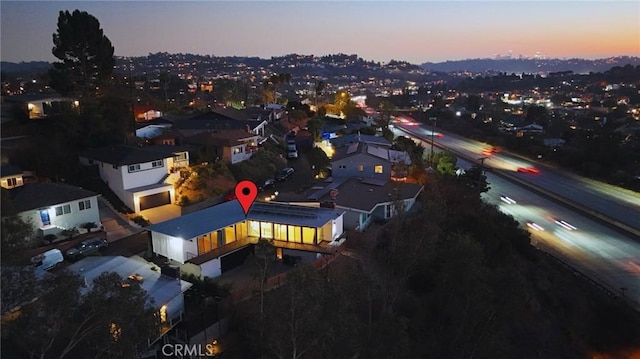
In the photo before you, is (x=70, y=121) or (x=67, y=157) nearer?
(x=67, y=157)

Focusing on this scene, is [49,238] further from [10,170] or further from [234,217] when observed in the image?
[234,217]

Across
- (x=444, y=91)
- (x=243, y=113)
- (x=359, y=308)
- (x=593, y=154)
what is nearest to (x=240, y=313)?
(x=359, y=308)

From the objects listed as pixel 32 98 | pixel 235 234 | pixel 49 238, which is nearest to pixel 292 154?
pixel 235 234

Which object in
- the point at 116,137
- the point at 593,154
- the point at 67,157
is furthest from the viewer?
the point at 593,154

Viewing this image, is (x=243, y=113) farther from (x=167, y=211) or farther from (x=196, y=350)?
(x=196, y=350)

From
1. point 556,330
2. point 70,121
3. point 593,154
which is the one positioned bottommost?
point 556,330

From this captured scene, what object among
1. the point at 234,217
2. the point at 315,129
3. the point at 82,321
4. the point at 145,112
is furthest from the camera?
the point at 315,129

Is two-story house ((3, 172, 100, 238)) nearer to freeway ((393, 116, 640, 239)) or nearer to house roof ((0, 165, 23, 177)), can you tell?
house roof ((0, 165, 23, 177))
